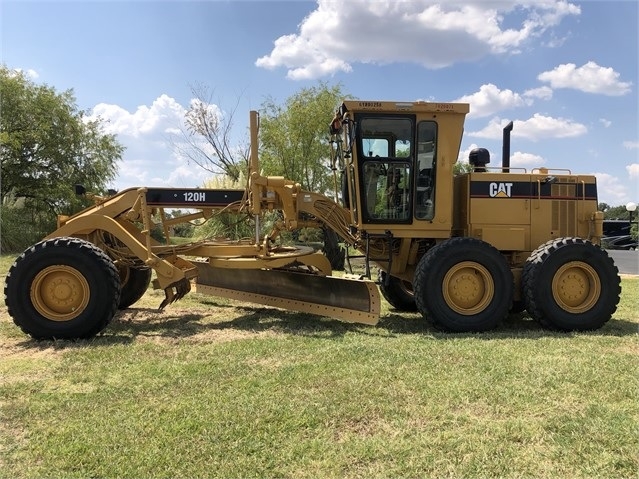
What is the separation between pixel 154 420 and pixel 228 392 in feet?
2.17

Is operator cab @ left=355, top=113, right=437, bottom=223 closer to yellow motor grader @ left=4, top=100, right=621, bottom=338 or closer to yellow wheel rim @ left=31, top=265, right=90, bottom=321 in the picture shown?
yellow motor grader @ left=4, top=100, right=621, bottom=338

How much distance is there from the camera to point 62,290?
6.18 meters

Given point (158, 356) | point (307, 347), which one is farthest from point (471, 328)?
point (158, 356)

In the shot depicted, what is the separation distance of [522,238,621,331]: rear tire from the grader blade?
202cm

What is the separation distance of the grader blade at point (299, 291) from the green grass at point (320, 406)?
0.57m

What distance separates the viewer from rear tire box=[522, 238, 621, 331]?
656 cm

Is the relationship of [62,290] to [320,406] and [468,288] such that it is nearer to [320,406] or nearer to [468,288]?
[320,406]

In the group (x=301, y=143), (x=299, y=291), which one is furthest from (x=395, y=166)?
(x=301, y=143)

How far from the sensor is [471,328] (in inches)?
257

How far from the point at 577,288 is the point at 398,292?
2.66m

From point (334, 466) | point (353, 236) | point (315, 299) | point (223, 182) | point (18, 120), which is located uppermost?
point (18, 120)

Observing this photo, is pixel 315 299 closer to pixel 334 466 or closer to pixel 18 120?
pixel 334 466

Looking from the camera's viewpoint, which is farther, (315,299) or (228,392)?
(315,299)

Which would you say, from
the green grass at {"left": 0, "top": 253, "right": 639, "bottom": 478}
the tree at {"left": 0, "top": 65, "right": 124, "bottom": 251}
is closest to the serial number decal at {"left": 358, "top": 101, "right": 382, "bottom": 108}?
the green grass at {"left": 0, "top": 253, "right": 639, "bottom": 478}
